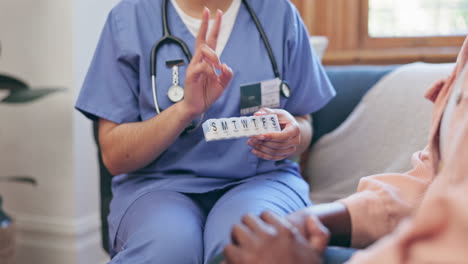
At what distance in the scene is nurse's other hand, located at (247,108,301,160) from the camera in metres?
1.14

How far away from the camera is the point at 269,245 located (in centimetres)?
69

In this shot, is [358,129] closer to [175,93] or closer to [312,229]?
[175,93]

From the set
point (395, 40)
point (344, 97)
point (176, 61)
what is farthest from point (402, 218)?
point (395, 40)

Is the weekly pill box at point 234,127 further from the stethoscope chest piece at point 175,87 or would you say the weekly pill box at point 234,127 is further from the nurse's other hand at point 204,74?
the stethoscope chest piece at point 175,87

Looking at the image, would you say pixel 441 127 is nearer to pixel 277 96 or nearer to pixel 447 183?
pixel 447 183

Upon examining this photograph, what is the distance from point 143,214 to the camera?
43.5 inches

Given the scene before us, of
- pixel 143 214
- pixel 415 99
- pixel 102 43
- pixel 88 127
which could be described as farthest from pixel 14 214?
pixel 415 99

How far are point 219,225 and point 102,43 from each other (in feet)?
1.73

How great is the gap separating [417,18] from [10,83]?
5.23ft

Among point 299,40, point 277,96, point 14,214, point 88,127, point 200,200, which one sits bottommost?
point 14,214

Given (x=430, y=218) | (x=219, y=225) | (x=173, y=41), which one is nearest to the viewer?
(x=430, y=218)

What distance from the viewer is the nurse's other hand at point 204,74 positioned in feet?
3.51

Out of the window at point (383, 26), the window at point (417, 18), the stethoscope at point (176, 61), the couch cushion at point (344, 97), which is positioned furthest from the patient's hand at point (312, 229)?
the window at point (417, 18)

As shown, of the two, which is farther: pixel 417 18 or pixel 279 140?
pixel 417 18
